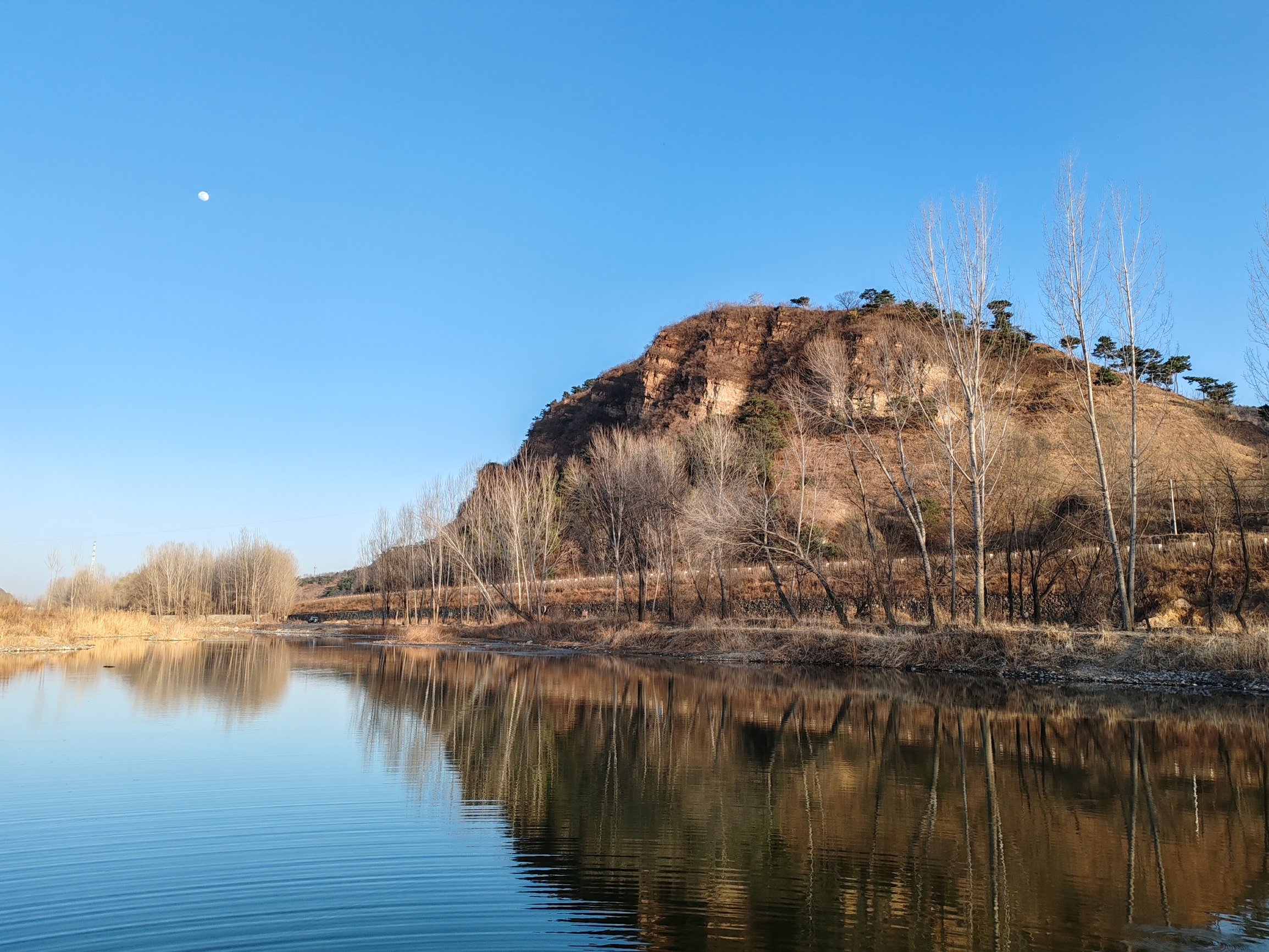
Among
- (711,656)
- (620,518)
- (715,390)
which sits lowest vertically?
(711,656)

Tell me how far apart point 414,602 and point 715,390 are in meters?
36.0

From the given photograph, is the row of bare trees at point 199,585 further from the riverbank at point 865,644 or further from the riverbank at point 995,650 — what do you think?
the riverbank at point 995,650

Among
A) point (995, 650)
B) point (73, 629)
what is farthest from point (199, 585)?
point (995, 650)

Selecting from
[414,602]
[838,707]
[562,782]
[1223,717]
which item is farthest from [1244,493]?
[414,602]

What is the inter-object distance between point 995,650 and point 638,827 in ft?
55.5

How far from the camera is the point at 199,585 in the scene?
3282 inches

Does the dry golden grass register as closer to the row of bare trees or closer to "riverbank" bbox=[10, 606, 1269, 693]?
"riverbank" bbox=[10, 606, 1269, 693]

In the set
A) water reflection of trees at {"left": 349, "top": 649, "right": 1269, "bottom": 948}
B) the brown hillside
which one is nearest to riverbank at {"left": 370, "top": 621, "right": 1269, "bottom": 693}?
water reflection of trees at {"left": 349, "top": 649, "right": 1269, "bottom": 948}

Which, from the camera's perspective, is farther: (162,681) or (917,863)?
(162,681)

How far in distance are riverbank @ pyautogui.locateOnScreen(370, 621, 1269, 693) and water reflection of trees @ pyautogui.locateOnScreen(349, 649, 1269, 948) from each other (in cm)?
175

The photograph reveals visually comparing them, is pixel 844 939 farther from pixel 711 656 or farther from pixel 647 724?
pixel 711 656

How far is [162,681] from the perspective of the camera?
21.8m

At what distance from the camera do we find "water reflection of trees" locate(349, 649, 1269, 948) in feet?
18.7

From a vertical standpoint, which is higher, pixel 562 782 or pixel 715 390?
pixel 715 390
